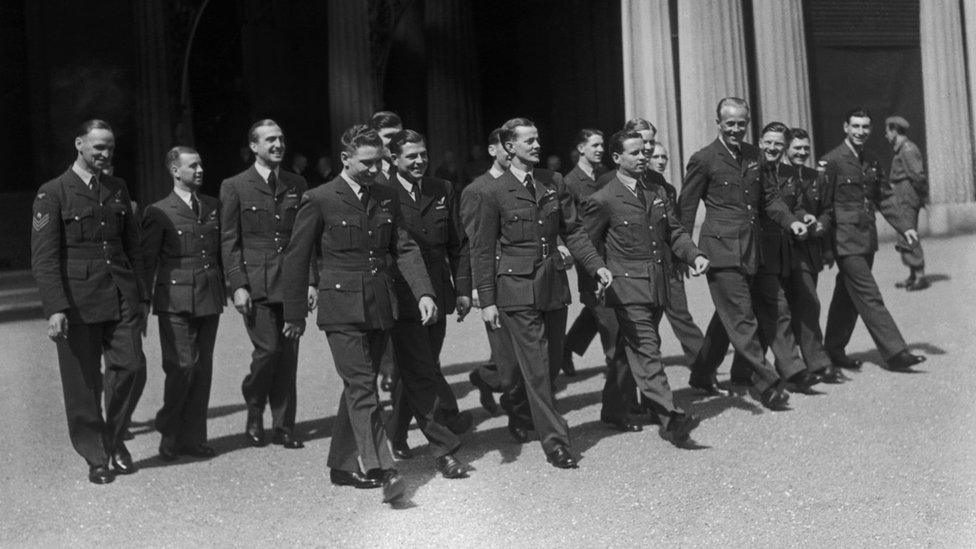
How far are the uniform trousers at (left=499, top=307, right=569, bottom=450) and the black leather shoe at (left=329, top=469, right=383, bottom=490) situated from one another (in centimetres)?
95

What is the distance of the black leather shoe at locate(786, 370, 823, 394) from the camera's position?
358 inches

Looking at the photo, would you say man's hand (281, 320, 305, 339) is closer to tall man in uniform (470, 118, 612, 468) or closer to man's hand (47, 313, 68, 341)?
tall man in uniform (470, 118, 612, 468)

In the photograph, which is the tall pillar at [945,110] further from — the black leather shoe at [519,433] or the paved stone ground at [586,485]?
the black leather shoe at [519,433]

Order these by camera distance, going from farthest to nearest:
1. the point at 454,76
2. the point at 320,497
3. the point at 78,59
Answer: the point at 454,76 → the point at 78,59 → the point at 320,497

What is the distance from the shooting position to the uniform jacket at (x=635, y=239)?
8.13 m

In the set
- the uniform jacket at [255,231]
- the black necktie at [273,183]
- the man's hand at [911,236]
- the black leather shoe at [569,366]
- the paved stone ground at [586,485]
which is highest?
the black necktie at [273,183]

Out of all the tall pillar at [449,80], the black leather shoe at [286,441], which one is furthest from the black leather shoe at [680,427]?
the tall pillar at [449,80]

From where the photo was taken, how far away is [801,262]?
9.87 m

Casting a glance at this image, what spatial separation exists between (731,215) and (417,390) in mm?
2753

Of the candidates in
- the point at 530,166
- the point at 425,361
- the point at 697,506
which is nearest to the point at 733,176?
the point at 530,166

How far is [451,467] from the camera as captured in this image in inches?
286

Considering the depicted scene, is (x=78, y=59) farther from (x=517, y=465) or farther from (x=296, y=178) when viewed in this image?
(x=517, y=465)

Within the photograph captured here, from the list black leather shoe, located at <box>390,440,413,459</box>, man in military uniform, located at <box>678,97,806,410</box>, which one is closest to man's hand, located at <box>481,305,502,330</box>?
black leather shoe, located at <box>390,440,413,459</box>

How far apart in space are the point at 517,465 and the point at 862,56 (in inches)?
506
